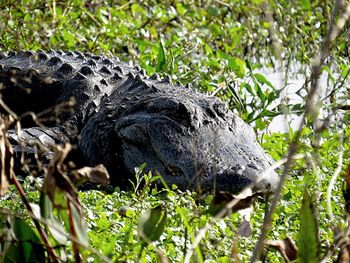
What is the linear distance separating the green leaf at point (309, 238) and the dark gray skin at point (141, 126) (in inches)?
71.4

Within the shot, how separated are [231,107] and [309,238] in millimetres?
4232

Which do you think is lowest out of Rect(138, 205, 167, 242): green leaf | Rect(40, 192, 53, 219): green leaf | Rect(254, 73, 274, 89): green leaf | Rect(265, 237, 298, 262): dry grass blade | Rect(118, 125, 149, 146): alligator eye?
Rect(40, 192, 53, 219): green leaf

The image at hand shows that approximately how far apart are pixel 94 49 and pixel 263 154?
3.22 metres

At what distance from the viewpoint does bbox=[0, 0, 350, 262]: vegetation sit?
6.42ft

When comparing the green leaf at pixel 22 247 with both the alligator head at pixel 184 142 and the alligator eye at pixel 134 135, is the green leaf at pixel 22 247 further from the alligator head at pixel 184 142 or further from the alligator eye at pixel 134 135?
the alligator eye at pixel 134 135

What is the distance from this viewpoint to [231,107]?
20.6 ft

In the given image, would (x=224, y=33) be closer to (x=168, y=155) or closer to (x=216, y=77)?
(x=216, y=77)

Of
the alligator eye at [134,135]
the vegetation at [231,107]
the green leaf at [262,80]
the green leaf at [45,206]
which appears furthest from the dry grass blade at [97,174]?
the green leaf at [262,80]

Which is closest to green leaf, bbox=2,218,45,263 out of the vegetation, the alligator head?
the vegetation

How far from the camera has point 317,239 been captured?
6.72ft

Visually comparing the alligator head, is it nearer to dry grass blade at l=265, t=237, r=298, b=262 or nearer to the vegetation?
the vegetation

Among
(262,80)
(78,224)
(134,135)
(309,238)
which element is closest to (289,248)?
(309,238)

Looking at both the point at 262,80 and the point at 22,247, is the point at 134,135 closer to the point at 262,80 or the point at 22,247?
the point at 262,80

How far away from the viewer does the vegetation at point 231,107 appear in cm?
196
